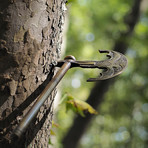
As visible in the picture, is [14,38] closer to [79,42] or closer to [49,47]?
[49,47]

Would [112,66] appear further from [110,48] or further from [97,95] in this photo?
[110,48]

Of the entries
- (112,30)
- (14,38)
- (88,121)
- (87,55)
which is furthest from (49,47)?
(87,55)

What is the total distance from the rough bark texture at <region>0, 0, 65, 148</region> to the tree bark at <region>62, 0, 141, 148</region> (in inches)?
175

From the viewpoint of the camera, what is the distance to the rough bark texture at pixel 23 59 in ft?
2.87

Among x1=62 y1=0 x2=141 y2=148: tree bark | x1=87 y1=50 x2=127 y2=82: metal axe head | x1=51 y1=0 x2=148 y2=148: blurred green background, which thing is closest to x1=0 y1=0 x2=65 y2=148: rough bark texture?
x1=87 y1=50 x2=127 y2=82: metal axe head

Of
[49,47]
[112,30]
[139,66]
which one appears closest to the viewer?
[49,47]

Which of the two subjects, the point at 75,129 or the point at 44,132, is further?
the point at 75,129

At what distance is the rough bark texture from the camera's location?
0.88 m

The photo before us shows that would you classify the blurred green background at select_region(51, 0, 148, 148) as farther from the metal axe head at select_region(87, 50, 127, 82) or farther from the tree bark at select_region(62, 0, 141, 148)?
the metal axe head at select_region(87, 50, 127, 82)

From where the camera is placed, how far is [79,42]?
922 centimetres

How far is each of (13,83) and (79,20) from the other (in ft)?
26.9

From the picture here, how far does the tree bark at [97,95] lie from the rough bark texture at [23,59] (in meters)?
4.45

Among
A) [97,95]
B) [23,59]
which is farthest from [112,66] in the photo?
[97,95]

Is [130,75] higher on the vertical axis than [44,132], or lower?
lower
